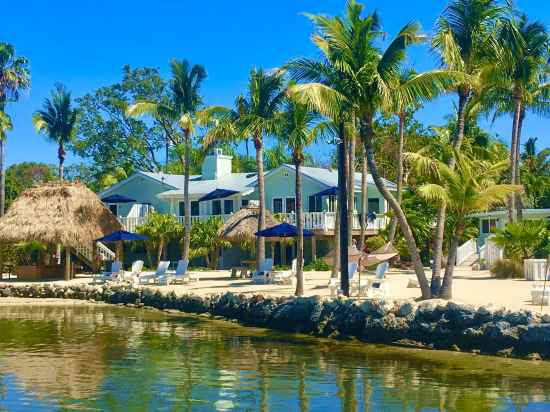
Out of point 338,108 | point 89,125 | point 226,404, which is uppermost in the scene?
point 89,125

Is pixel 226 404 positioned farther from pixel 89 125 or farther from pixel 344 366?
pixel 89 125

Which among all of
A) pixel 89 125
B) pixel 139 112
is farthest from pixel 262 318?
pixel 89 125

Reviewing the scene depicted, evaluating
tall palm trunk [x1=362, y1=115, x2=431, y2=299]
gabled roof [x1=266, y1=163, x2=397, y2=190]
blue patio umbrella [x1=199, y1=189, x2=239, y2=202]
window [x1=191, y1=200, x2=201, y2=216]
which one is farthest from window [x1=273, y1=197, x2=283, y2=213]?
tall palm trunk [x1=362, y1=115, x2=431, y2=299]

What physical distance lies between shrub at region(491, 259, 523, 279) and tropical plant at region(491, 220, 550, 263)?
491 mm

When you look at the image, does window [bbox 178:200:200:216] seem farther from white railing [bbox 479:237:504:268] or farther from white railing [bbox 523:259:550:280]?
white railing [bbox 523:259:550:280]

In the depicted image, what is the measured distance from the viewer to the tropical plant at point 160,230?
4172cm

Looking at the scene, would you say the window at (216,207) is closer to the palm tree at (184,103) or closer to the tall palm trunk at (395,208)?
the palm tree at (184,103)

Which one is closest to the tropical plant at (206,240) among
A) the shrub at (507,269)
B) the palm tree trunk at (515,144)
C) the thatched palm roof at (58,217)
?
the thatched palm roof at (58,217)

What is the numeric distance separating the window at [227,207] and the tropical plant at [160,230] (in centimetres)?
340

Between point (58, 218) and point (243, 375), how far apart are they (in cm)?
2325

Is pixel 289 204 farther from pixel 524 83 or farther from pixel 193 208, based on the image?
pixel 524 83

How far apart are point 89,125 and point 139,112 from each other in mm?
28361

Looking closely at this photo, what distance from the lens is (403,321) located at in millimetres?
17859

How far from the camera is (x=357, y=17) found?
65.8ft
